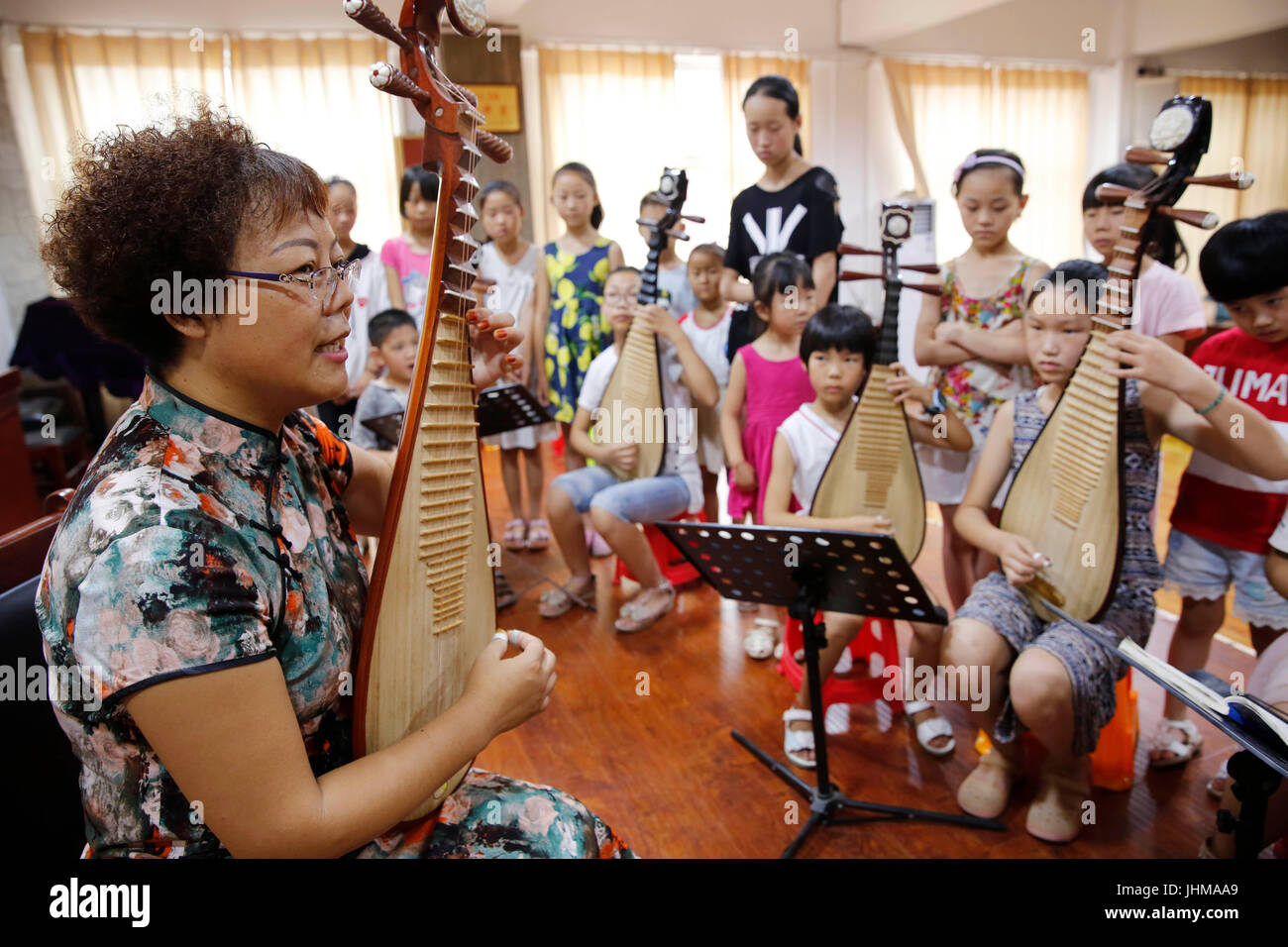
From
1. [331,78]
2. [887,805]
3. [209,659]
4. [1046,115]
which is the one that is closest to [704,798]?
[887,805]

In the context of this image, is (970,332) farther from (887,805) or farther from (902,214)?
(887,805)

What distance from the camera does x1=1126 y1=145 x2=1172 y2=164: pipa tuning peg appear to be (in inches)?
60.1

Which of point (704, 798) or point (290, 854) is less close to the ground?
point (290, 854)

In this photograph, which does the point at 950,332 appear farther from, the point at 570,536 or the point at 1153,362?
the point at 570,536

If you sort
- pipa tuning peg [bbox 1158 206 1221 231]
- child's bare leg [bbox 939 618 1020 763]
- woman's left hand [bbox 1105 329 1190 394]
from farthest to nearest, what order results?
child's bare leg [bbox 939 618 1020 763] → woman's left hand [bbox 1105 329 1190 394] → pipa tuning peg [bbox 1158 206 1221 231]

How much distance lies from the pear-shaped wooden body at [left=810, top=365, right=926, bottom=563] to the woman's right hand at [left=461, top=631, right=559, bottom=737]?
1217 millimetres

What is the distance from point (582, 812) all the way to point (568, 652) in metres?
1.71

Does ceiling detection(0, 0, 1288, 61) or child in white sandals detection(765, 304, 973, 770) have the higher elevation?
ceiling detection(0, 0, 1288, 61)

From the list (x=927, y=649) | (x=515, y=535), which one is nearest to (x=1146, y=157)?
(x=927, y=649)

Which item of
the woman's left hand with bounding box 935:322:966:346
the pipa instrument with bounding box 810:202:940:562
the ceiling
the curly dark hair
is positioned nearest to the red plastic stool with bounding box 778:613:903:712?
the pipa instrument with bounding box 810:202:940:562

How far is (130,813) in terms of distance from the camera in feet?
2.88

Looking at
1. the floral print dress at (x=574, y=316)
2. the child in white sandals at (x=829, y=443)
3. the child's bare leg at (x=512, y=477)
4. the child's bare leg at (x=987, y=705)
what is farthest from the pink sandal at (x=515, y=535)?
the child's bare leg at (x=987, y=705)

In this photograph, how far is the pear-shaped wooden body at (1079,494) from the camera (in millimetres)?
1649

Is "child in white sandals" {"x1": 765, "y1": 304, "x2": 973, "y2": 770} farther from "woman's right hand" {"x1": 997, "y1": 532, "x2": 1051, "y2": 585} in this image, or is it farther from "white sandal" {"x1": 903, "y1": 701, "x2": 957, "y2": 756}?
"woman's right hand" {"x1": 997, "y1": 532, "x2": 1051, "y2": 585}
